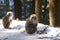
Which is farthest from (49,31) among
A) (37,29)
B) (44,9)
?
(44,9)

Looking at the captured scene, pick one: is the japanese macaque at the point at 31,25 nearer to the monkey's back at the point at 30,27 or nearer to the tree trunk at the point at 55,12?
the monkey's back at the point at 30,27

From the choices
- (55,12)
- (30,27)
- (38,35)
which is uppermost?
(55,12)

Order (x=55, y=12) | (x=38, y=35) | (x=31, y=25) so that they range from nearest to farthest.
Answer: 1. (x=38, y=35)
2. (x=31, y=25)
3. (x=55, y=12)

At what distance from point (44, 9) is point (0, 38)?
977cm

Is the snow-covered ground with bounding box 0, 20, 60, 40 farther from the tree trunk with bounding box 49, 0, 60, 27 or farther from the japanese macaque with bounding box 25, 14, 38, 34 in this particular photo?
the tree trunk with bounding box 49, 0, 60, 27

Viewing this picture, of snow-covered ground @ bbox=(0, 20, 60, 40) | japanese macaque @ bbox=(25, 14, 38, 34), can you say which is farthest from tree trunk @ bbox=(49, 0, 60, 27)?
japanese macaque @ bbox=(25, 14, 38, 34)

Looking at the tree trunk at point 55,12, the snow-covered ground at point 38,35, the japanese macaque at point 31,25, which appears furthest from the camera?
the tree trunk at point 55,12

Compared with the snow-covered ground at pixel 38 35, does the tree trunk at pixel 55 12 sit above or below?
above

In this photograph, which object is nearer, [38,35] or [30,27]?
[38,35]

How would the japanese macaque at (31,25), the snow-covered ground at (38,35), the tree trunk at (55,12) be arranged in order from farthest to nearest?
the tree trunk at (55,12) < the japanese macaque at (31,25) < the snow-covered ground at (38,35)

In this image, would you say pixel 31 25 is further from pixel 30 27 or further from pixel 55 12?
pixel 55 12

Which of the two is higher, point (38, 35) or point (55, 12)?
point (55, 12)

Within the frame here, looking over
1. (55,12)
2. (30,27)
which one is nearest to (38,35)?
(30,27)

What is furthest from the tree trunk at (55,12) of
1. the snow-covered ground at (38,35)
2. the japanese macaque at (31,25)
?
the japanese macaque at (31,25)
